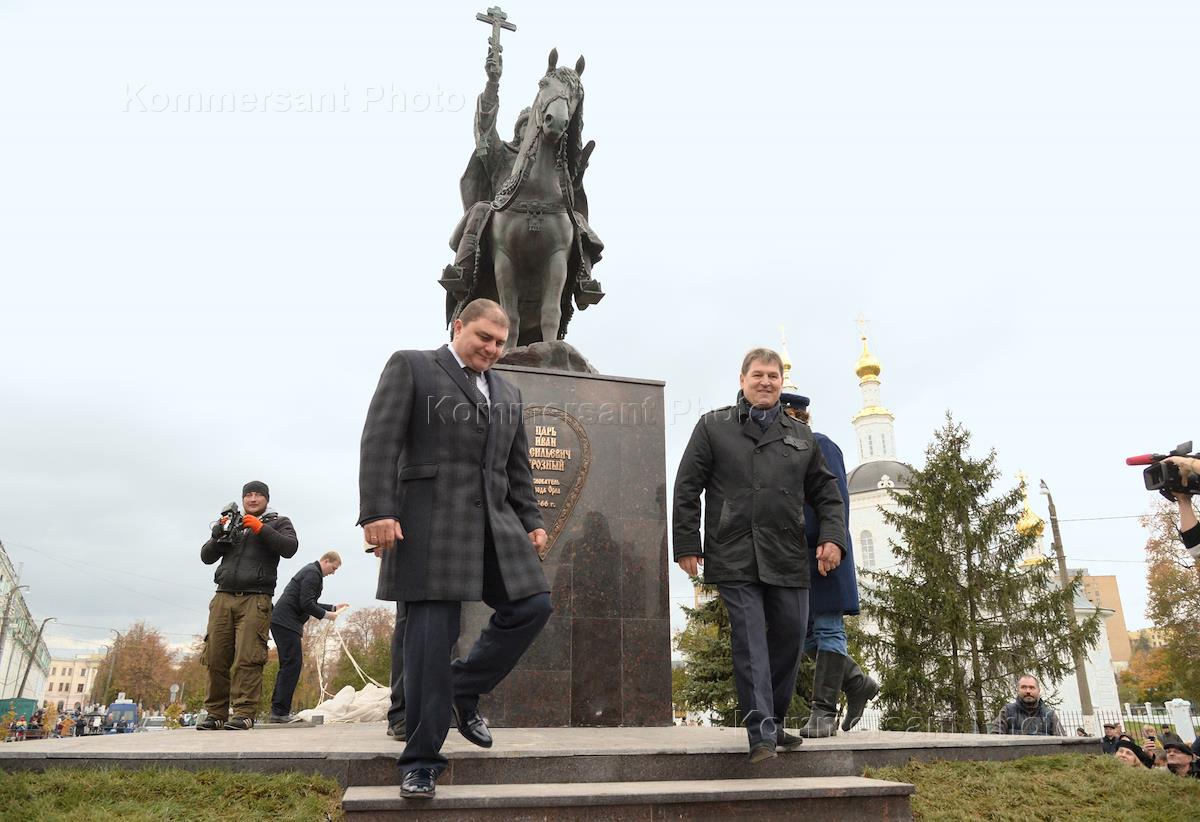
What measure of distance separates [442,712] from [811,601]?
2.50m

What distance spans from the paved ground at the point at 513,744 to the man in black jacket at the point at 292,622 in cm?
264

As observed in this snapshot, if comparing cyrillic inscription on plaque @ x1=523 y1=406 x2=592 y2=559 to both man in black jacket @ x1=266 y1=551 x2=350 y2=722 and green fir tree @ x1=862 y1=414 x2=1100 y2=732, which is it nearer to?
man in black jacket @ x1=266 y1=551 x2=350 y2=722

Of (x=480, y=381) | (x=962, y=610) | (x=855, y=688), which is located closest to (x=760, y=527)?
(x=480, y=381)

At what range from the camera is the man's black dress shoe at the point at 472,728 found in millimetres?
3717

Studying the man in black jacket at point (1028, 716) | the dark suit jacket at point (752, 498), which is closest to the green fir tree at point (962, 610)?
the man in black jacket at point (1028, 716)

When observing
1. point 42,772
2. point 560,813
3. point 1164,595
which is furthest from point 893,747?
point 1164,595

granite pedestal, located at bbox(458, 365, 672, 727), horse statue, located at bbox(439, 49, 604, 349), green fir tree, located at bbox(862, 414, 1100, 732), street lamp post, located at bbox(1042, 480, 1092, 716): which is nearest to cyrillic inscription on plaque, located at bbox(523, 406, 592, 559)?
granite pedestal, located at bbox(458, 365, 672, 727)

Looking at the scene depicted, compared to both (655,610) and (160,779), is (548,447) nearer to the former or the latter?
(655,610)

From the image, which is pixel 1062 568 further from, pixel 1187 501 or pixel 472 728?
pixel 472 728

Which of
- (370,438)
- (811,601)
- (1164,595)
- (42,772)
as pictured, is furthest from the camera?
(1164,595)

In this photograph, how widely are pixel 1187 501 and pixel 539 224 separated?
A: 5.99 metres

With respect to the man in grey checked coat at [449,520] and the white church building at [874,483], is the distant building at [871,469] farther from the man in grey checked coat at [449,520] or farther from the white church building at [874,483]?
the man in grey checked coat at [449,520]

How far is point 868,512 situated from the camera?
6469 cm

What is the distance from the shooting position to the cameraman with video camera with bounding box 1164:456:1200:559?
3.69 meters
